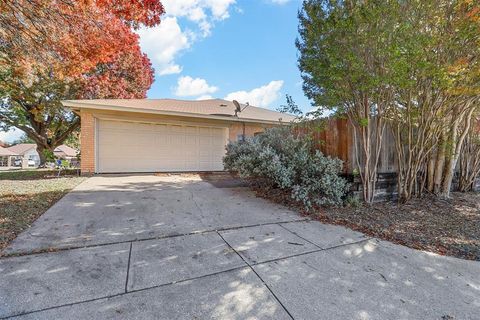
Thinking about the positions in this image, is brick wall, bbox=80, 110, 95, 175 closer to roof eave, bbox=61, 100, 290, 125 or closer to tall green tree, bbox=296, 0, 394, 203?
roof eave, bbox=61, 100, 290, 125

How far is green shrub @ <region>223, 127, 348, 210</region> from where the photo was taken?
463 centimetres

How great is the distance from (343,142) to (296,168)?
1190 millimetres

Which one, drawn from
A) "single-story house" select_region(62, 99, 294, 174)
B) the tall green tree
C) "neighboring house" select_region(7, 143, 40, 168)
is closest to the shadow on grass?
"single-story house" select_region(62, 99, 294, 174)

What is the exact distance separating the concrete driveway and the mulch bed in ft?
1.15

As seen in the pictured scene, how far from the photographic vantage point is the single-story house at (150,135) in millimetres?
8688

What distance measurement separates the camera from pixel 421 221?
13.6 feet

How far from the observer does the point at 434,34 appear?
413 centimetres

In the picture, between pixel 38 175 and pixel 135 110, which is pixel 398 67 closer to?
pixel 135 110

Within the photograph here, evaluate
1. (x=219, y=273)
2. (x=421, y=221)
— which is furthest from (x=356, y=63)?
(x=219, y=273)

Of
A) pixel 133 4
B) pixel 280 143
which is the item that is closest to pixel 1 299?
pixel 280 143

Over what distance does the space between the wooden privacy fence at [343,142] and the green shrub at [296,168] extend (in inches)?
11.0

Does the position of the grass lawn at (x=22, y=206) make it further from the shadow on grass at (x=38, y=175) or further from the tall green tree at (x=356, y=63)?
the tall green tree at (x=356, y=63)

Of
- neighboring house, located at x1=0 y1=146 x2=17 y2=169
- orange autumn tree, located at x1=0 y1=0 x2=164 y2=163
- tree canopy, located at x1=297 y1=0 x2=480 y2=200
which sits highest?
orange autumn tree, located at x1=0 y1=0 x2=164 y2=163

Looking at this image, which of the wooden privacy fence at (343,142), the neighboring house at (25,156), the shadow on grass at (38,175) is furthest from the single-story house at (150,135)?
the neighboring house at (25,156)
